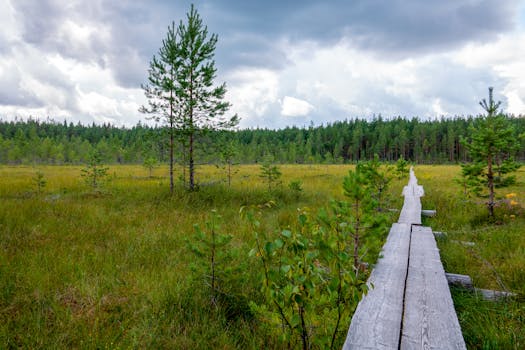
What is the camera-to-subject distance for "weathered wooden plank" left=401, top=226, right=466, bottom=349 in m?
2.04

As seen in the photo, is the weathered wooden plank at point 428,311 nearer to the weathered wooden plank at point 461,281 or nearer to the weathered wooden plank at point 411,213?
the weathered wooden plank at point 461,281

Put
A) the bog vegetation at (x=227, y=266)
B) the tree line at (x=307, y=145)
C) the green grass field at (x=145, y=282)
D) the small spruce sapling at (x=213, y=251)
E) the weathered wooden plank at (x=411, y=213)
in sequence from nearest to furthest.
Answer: the bog vegetation at (x=227, y=266) < the green grass field at (x=145, y=282) < the small spruce sapling at (x=213, y=251) < the weathered wooden plank at (x=411, y=213) < the tree line at (x=307, y=145)

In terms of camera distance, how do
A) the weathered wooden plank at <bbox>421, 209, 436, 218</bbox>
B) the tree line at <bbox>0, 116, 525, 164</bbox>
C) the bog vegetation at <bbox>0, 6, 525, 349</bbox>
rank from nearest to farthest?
the bog vegetation at <bbox>0, 6, 525, 349</bbox>, the weathered wooden plank at <bbox>421, 209, 436, 218</bbox>, the tree line at <bbox>0, 116, 525, 164</bbox>

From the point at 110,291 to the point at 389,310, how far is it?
132 inches

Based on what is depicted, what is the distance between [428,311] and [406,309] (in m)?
0.19

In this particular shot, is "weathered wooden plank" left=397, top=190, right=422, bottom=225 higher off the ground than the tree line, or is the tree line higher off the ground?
the tree line

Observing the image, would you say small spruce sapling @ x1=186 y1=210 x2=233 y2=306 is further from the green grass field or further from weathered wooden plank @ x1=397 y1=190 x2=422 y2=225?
weathered wooden plank @ x1=397 y1=190 x2=422 y2=225

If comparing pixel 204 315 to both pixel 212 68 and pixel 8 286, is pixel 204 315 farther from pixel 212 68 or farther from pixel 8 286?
pixel 212 68

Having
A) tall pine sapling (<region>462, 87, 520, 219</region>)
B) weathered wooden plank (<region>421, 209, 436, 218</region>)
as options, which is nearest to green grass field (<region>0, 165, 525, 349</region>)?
weathered wooden plank (<region>421, 209, 436, 218</region>)

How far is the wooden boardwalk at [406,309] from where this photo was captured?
2.03 meters

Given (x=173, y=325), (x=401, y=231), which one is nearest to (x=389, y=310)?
(x=173, y=325)

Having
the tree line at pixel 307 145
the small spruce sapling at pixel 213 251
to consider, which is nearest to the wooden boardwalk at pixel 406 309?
the small spruce sapling at pixel 213 251

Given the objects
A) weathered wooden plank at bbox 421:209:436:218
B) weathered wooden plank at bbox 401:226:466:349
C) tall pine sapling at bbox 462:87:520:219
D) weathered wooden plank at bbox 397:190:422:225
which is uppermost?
tall pine sapling at bbox 462:87:520:219

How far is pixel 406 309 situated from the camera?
246cm
